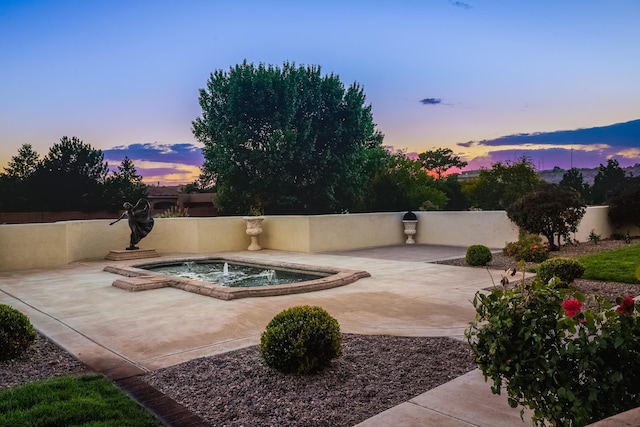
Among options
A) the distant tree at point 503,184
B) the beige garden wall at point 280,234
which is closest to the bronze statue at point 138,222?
the beige garden wall at point 280,234

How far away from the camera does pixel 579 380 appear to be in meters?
2.15

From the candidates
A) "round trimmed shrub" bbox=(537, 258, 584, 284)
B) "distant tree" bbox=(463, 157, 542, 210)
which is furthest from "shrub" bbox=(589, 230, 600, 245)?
"distant tree" bbox=(463, 157, 542, 210)

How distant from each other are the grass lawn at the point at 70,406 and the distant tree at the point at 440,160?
44520mm

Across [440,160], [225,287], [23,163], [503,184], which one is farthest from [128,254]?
[440,160]

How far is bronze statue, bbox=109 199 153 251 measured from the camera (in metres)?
12.8

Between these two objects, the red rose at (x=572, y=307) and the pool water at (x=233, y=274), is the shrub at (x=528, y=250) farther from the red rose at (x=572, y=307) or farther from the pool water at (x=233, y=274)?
the red rose at (x=572, y=307)

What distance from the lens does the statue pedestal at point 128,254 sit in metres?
12.4

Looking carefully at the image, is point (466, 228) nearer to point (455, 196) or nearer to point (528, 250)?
point (528, 250)

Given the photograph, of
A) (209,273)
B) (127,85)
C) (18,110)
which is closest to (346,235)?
(209,273)

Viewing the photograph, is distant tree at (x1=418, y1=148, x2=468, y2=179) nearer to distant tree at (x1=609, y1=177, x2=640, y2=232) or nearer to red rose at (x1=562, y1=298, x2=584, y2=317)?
distant tree at (x1=609, y1=177, x2=640, y2=232)

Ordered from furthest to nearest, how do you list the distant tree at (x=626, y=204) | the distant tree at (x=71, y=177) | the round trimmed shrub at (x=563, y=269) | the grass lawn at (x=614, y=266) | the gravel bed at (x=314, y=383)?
the distant tree at (x=71, y=177) < the distant tree at (x=626, y=204) < the grass lawn at (x=614, y=266) < the round trimmed shrub at (x=563, y=269) < the gravel bed at (x=314, y=383)

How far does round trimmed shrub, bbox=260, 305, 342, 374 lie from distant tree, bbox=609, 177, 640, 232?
14855 mm

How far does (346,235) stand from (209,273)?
212 inches

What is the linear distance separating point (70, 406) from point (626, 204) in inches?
662
